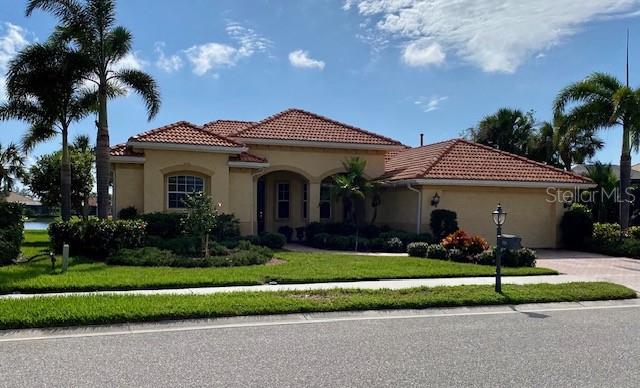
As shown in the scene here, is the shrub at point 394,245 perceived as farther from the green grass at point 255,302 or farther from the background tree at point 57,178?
the background tree at point 57,178

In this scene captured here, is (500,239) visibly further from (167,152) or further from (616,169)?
(616,169)

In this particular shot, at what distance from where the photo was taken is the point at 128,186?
1847 centimetres

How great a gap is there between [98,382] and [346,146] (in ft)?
57.3

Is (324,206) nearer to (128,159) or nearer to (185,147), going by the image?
(185,147)

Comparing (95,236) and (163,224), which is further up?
(163,224)

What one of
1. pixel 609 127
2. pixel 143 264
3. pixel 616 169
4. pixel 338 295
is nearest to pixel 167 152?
pixel 143 264

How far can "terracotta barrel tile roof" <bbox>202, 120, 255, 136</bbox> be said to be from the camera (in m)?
24.1

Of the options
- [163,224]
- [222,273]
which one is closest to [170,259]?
[222,273]

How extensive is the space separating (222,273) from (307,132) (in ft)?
37.3

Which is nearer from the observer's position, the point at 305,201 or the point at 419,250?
the point at 419,250

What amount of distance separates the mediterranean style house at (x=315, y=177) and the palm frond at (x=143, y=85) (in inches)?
58.6

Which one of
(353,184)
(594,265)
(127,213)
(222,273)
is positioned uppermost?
(353,184)

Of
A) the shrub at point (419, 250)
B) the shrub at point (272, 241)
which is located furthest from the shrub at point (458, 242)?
the shrub at point (272, 241)

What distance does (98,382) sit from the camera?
506cm
